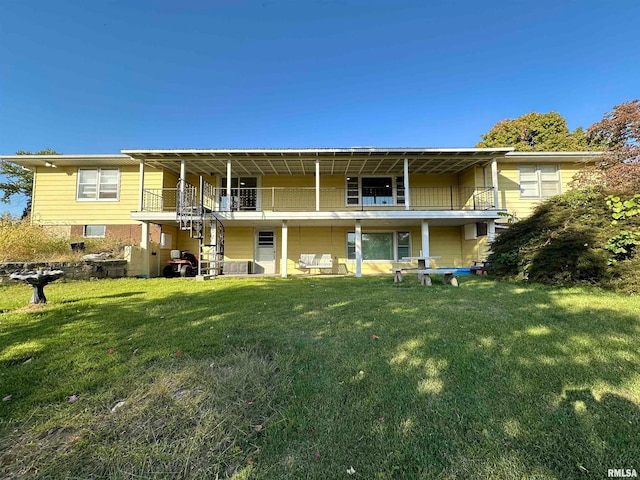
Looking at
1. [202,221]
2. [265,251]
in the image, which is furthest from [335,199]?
[202,221]

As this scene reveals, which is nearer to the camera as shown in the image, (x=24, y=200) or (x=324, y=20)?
(x=324, y=20)

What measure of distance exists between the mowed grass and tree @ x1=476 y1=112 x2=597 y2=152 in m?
25.5

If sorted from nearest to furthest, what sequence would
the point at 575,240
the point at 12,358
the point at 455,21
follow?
the point at 12,358, the point at 575,240, the point at 455,21

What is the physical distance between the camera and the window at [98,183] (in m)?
13.3

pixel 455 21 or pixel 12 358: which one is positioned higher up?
pixel 455 21

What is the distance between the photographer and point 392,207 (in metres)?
13.9

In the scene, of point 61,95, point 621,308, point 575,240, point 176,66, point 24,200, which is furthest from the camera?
point 24,200

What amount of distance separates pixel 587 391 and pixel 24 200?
122ft

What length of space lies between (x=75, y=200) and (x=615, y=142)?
23.8 m

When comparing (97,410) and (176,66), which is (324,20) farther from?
(97,410)

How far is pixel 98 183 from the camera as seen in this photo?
1337 centimetres

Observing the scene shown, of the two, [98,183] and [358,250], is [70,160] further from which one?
[358,250]

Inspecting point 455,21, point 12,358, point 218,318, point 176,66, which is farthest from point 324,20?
point 12,358

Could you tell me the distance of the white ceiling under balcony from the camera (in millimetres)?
11273
